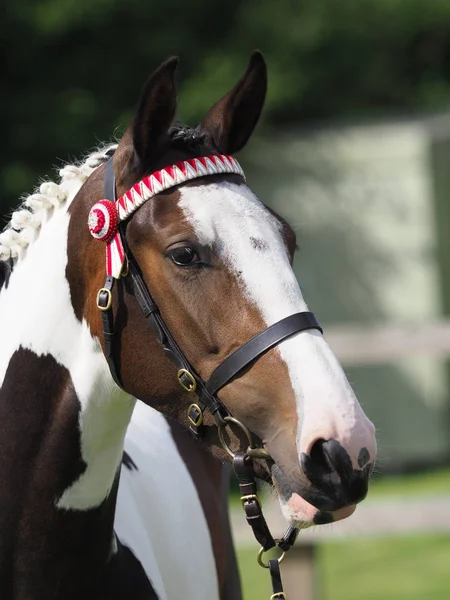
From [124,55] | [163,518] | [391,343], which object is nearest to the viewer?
[163,518]

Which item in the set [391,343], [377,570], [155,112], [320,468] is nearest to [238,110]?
[155,112]

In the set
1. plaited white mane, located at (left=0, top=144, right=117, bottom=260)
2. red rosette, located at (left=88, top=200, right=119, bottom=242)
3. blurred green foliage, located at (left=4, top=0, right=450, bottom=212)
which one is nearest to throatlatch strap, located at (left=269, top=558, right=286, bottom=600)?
red rosette, located at (left=88, top=200, right=119, bottom=242)

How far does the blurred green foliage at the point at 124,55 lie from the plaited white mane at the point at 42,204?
248 inches

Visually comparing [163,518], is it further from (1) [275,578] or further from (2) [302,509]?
(2) [302,509]

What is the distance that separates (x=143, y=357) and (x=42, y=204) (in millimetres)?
498

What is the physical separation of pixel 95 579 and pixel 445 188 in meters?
9.58

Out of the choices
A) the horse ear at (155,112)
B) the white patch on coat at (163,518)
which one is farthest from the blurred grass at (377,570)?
the horse ear at (155,112)

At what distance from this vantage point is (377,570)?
6.54 meters

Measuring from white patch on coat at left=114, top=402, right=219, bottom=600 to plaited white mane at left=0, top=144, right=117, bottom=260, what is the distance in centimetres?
69

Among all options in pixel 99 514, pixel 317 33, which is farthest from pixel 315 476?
pixel 317 33

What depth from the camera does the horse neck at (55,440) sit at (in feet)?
7.19

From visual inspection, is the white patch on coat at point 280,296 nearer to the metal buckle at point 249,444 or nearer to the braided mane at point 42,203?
the metal buckle at point 249,444

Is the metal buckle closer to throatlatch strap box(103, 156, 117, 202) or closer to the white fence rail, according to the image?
throatlatch strap box(103, 156, 117, 202)

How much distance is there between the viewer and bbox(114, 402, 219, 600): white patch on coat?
249 cm
